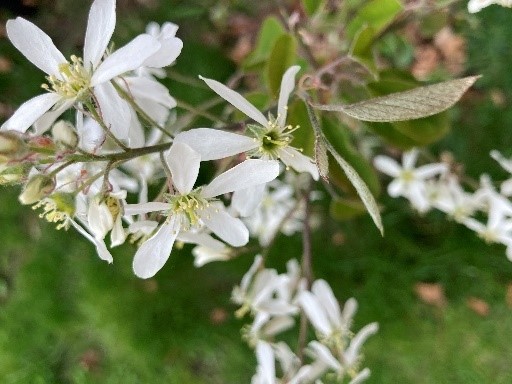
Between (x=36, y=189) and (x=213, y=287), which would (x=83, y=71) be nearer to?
(x=36, y=189)

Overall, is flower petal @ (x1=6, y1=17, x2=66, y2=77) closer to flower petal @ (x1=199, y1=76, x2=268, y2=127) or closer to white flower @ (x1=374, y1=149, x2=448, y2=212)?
flower petal @ (x1=199, y1=76, x2=268, y2=127)

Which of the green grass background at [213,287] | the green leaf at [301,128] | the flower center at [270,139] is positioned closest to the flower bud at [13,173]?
the flower center at [270,139]

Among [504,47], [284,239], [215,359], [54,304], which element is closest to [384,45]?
[504,47]

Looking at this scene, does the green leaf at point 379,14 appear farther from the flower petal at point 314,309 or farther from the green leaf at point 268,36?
the flower petal at point 314,309

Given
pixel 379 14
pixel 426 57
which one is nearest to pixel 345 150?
pixel 379 14

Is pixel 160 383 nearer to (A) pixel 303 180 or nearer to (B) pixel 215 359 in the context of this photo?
(B) pixel 215 359
